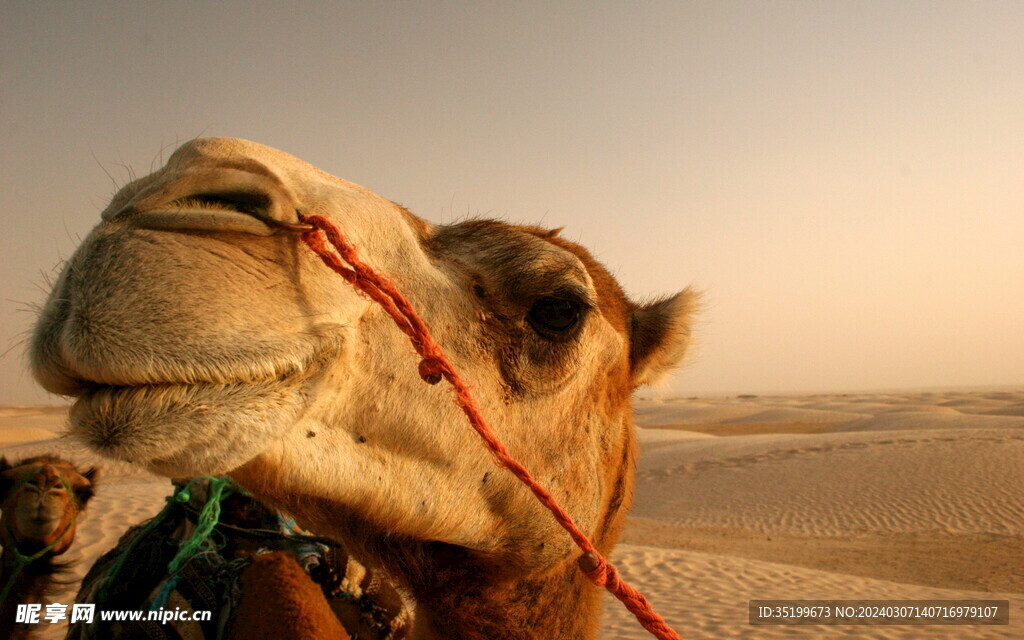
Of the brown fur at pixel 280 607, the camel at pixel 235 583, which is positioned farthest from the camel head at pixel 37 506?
the brown fur at pixel 280 607

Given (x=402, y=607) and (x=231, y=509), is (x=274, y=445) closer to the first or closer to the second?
(x=402, y=607)

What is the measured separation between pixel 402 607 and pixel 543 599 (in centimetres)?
135

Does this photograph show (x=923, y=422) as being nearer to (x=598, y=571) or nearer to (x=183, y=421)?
(x=598, y=571)

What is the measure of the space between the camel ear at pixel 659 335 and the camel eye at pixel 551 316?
75 centimetres

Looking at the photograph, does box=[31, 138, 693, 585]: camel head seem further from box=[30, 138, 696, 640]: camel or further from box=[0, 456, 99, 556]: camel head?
box=[0, 456, 99, 556]: camel head

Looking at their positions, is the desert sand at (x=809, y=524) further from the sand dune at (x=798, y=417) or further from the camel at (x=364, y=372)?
the sand dune at (x=798, y=417)

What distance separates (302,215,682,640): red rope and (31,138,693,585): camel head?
0.05 metres

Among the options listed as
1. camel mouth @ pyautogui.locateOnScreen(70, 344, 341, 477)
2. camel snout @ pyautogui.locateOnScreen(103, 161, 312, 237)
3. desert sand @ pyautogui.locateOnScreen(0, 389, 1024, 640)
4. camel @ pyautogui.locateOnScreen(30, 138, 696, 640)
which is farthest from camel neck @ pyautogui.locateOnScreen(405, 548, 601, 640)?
desert sand @ pyautogui.locateOnScreen(0, 389, 1024, 640)

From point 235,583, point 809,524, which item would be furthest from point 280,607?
point 809,524

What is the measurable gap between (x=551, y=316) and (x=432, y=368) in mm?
627

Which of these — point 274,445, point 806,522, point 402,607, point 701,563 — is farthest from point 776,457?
point 274,445

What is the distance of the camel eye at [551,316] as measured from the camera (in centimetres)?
209

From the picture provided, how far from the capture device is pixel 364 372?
158 centimetres

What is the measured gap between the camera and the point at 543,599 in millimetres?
2248
